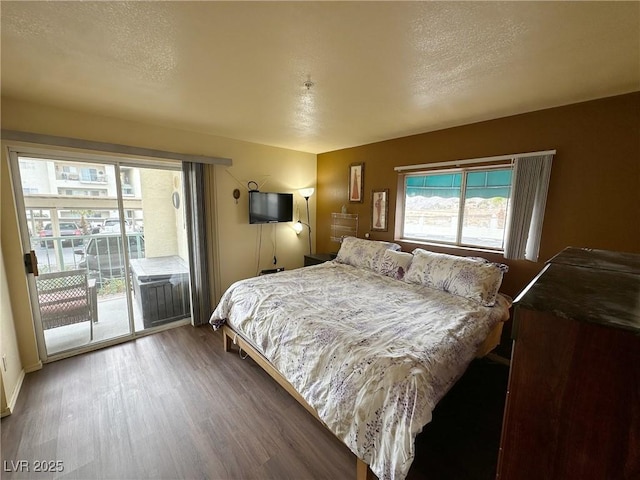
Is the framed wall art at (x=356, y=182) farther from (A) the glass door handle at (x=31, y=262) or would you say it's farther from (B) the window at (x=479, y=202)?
(A) the glass door handle at (x=31, y=262)

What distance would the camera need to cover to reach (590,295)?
73cm

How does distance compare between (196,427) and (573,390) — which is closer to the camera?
(573,390)

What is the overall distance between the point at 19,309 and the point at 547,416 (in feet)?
11.7

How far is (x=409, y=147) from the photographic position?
10.5 ft

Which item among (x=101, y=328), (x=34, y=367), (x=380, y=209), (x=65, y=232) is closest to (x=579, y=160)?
(x=380, y=209)

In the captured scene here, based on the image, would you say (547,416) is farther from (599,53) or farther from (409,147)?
(409,147)

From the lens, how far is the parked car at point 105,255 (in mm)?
2676

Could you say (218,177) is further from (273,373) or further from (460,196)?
(460,196)

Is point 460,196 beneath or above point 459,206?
above

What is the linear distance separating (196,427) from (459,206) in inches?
126

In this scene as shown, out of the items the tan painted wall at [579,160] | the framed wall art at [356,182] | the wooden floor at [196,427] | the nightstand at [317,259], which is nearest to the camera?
the wooden floor at [196,427]

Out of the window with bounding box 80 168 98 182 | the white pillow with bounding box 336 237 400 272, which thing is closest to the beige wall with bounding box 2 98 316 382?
the window with bounding box 80 168 98 182

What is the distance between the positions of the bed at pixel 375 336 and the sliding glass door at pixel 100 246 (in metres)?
1.25

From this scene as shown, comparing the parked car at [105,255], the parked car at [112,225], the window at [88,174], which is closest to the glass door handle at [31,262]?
the parked car at [105,255]
